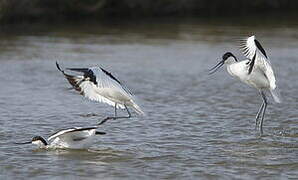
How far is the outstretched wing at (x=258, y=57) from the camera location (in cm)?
941

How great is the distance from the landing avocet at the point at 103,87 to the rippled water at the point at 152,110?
1.54ft

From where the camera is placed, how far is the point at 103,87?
8.76m

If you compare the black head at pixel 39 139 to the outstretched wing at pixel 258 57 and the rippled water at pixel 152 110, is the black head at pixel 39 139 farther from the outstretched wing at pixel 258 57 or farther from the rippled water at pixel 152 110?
the outstretched wing at pixel 258 57

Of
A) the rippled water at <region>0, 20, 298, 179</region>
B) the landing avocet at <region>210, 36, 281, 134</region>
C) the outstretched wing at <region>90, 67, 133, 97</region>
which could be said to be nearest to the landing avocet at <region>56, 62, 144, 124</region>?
the outstretched wing at <region>90, 67, 133, 97</region>

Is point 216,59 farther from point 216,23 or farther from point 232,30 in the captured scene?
point 216,23

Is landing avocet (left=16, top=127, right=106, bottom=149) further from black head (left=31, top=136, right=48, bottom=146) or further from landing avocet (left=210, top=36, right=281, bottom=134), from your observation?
landing avocet (left=210, top=36, right=281, bottom=134)

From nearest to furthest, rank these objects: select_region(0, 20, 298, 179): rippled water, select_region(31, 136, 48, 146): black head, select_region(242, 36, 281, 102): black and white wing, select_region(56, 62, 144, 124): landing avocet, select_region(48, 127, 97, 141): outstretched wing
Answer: select_region(0, 20, 298, 179): rippled water, select_region(48, 127, 97, 141): outstretched wing, select_region(31, 136, 48, 146): black head, select_region(56, 62, 144, 124): landing avocet, select_region(242, 36, 281, 102): black and white wing

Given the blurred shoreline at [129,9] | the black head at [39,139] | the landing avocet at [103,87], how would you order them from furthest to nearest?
1. the blurred shoreline at [129,9]
2. the landing avocet at [103,87]
3. the black head at [39,139]

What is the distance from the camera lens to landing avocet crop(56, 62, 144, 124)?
8.59 metres

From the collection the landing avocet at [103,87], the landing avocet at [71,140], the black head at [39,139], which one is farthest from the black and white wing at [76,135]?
the landing avocet at [103,87]

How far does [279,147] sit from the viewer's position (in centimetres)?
892

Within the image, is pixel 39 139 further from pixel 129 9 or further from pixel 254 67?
pixel 129 9

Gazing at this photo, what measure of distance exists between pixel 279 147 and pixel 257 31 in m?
12.5

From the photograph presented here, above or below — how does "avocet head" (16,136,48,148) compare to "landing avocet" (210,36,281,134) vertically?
below
